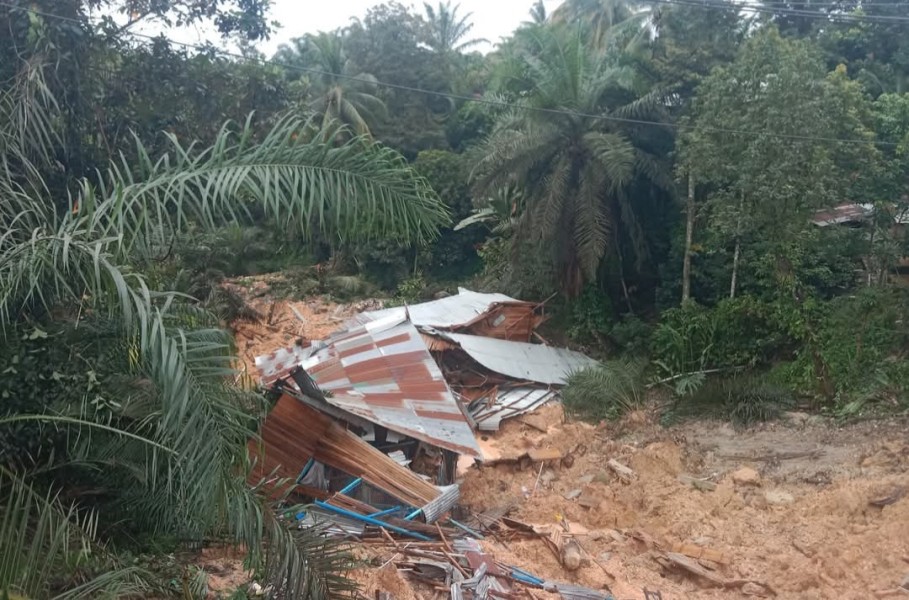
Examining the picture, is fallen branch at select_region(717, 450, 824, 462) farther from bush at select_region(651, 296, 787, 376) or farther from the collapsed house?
the collapsed house

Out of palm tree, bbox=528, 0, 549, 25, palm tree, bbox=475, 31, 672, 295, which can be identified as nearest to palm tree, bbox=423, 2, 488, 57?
palm tree, bbox=528, 0, 549, 25

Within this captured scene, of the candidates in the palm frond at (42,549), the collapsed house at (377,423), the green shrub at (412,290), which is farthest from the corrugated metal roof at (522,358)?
the palm frond at (42,549)

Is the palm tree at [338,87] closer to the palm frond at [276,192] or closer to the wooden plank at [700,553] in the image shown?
the wooden plank at [700,553]

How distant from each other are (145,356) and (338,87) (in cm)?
2519

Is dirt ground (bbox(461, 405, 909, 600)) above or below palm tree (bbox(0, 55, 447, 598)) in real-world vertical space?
below

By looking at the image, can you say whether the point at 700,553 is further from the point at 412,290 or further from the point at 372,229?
the point at 412,290

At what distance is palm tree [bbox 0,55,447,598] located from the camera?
3639 mm

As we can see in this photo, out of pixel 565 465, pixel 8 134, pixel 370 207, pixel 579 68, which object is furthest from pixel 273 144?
pixel 579 68

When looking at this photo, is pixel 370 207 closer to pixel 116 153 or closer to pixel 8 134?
pixel 8 134

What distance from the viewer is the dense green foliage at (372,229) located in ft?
13.2

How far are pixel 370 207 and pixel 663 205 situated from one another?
15059mm

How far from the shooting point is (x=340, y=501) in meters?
8.12

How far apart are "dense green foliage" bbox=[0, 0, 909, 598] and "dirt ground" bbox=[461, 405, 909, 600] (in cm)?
102

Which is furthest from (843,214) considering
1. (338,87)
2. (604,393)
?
(338,87)
